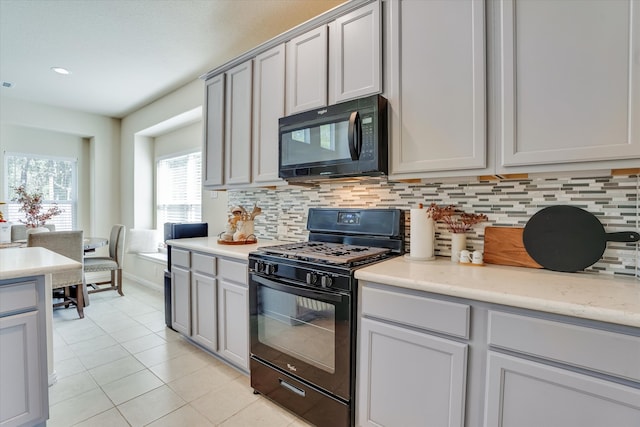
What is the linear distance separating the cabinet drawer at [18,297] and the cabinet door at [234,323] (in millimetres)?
1023

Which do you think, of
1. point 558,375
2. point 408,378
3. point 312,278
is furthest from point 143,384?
point 558,375

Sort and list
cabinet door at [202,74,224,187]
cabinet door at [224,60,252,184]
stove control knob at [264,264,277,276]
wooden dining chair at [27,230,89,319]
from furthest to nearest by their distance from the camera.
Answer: wooden dining chair at [27,230,89,319]
cabinet door at [202,74,224,187]
cabinet door at [224,60,252,184]
stove control knob at [264,264,277,276]

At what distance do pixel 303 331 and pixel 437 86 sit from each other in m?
1.50

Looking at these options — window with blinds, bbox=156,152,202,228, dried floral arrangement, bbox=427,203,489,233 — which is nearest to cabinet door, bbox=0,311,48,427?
dried floral arrangement, bbox=427,203,489,233

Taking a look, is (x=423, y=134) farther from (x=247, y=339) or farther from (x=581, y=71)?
(x=247, y=339)

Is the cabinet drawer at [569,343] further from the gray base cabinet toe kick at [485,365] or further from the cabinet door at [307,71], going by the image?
the cabinet door at [307,71]

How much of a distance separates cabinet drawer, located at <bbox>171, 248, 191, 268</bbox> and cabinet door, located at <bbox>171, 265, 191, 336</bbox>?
0.15ft

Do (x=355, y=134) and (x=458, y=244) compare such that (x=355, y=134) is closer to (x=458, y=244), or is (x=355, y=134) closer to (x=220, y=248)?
(x=458, y=244)

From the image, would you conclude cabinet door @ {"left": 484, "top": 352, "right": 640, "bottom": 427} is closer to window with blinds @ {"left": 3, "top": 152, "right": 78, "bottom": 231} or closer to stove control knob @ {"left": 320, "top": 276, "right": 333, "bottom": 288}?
stove control knob @ {"left": 320, "top": 276, "right": 333, "bottom": 288}

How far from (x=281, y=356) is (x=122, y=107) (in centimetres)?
465

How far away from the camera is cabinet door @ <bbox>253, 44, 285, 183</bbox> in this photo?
2.29m

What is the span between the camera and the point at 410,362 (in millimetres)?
1351

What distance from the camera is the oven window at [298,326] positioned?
1609 mm

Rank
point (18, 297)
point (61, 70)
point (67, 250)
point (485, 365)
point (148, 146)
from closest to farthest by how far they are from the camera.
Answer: point (485, 365)
point (18, 297)
point (67, 250)
point (61, 70)
point (148, 146)
